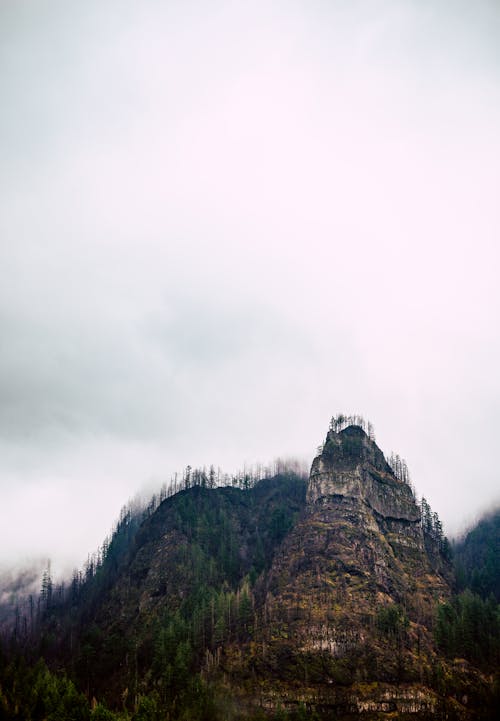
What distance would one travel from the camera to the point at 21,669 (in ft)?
463

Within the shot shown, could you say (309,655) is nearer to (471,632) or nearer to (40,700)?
(471,632)

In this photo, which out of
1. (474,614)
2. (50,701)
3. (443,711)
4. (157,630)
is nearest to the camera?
(50,701)

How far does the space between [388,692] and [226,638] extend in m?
53.8

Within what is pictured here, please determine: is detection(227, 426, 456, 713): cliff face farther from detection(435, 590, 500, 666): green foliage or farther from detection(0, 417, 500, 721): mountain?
detection(435, 590, 500, 666): green foliage

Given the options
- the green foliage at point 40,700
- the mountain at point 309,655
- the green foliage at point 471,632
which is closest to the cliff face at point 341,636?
the mountain at point 309,655

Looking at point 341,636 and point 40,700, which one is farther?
point 341,636

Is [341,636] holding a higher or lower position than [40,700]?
higher

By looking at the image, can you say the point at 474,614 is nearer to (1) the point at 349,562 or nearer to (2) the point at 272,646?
(1) the point at 349,562

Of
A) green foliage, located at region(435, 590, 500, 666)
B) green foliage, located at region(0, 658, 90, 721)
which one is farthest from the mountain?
green foliage, located at region(0, 658, 90, 721)

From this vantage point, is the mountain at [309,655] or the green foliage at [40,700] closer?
the green foliage at [40,700]

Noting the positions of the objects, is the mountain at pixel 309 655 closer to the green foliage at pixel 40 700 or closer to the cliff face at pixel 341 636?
the cliff face at pixel 341 636

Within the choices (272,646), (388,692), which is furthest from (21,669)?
(388,692)

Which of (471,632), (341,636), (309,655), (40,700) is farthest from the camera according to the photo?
(471,632)

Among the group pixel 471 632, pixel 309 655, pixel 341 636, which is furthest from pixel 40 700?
pixel 471 632
